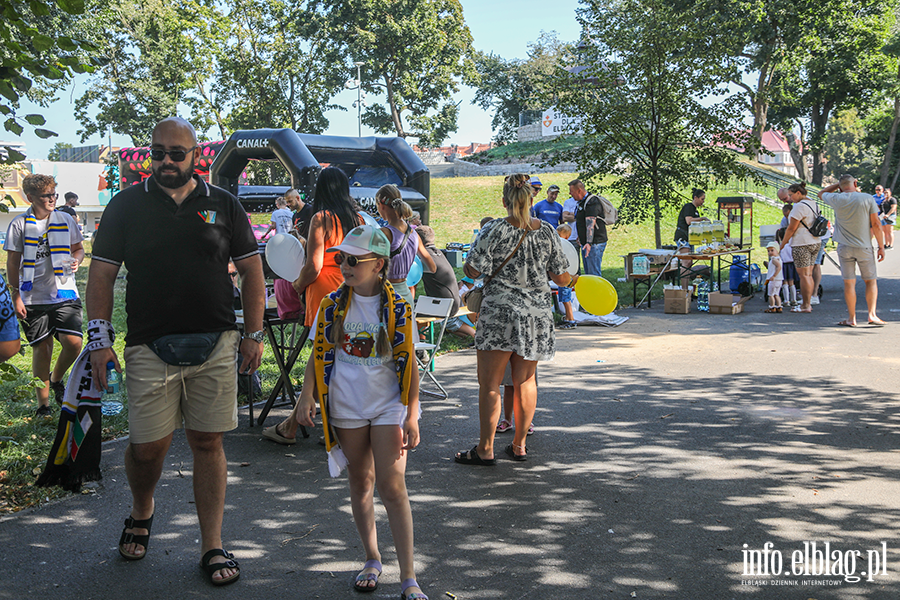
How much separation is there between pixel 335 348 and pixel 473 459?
214 centimetres

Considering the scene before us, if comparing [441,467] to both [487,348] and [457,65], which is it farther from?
[457,65]

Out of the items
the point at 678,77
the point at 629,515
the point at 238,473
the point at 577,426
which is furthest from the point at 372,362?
the point at 678,77

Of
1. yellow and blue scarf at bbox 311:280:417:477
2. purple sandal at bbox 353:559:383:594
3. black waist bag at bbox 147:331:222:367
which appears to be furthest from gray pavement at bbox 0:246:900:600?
black waist bag at bbox 147:331:222:367

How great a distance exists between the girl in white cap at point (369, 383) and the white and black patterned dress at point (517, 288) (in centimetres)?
174

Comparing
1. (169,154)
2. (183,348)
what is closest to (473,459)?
(183,348)

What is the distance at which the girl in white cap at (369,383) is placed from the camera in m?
3.02

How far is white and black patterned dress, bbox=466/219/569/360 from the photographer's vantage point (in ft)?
15.7

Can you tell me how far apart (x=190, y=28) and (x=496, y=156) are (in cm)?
2402

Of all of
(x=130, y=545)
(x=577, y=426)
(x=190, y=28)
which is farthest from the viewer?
(x=190, y=28)

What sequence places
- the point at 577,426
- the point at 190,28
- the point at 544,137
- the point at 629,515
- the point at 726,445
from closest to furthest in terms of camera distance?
the point at 629,515 < the point at 726,445 < the point at 577,426 < the point at 190,28 < the point at 544,137

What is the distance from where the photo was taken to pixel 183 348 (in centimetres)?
317

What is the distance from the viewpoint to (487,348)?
190 inches

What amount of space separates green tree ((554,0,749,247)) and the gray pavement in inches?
339

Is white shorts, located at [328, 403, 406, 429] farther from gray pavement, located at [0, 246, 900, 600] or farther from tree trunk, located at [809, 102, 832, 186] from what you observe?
tree trunk, located at [809, 102, 832, 186]
